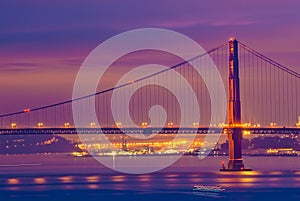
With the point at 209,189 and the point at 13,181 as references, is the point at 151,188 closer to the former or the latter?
the point at 209,189

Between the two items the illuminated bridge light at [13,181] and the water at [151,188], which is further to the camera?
the illuminated bridge light at [13,181]

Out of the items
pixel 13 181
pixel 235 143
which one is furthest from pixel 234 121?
pixel 13 181

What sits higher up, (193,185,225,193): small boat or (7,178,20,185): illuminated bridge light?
(7,178,20,185): illuminated bridge light

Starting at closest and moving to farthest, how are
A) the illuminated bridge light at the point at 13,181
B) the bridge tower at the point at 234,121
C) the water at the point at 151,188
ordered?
1. the water at the point at 151,188
2. the illuminated bridge light at the point at 13,181
3. the bridge tower at the point at 234,121

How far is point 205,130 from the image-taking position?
120 m

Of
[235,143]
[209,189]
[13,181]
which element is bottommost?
[209,189]

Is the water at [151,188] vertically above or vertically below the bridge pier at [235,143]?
below

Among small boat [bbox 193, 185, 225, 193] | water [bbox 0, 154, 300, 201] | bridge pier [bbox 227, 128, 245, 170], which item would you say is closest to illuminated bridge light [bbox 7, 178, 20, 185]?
water [bbox 0, 154, 300, 201]

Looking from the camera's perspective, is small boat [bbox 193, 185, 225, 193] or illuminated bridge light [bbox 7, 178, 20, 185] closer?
small boat [bbox 193, 185, 225, 193]

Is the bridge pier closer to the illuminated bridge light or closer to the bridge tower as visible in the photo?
the bridge tower

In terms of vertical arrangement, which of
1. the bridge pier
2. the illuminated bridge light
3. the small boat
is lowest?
the small boat

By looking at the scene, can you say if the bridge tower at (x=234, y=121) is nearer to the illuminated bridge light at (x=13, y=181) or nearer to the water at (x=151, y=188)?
the water at (x=151, y=188)

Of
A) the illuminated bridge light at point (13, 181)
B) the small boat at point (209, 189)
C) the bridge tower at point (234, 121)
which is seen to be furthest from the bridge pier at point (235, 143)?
the small boat at point (209, 189)

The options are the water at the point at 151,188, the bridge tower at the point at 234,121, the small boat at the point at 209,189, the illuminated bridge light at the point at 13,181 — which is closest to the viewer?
the water at the point at 151,188
